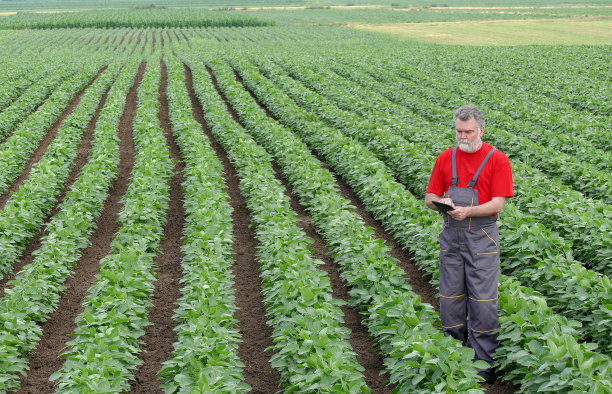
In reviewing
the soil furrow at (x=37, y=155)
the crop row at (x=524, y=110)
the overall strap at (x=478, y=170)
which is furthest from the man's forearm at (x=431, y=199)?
the soil furrow at (x=37, y=155)

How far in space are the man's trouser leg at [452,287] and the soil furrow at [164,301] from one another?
9.48ft

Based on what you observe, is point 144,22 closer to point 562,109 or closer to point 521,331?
point 562,109

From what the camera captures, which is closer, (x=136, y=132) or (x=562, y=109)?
(x=136, y=132)

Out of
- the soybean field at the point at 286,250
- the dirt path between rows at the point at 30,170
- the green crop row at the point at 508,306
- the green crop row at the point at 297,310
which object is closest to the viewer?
the green crop row at the point at 508,306

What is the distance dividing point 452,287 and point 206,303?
9.04ft

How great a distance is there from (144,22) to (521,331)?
76225 mm

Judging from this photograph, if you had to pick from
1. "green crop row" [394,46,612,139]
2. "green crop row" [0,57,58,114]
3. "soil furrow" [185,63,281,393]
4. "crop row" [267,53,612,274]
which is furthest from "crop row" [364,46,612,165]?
"green crop row" [0,57,58,114]

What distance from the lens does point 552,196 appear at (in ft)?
30.6

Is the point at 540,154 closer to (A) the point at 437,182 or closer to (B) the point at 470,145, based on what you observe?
(A) the point at 437,182

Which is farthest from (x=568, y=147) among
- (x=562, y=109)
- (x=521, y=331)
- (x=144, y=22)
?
(x=144, y=22)

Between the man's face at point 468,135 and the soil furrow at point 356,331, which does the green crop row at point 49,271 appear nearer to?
the soil furrow at point 356,331

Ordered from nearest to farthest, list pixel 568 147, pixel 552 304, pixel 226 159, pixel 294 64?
pixel 552 304, pixel 568 147, pixel 226 159, pixel 294 64

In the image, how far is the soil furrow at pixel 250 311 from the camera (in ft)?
19.8

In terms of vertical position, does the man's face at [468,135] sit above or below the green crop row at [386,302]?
above
